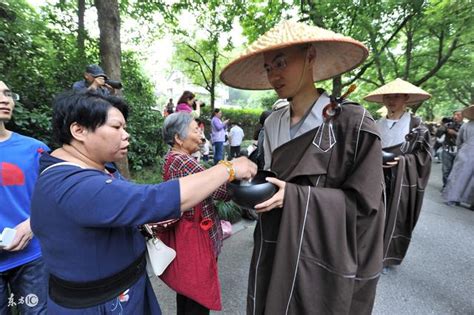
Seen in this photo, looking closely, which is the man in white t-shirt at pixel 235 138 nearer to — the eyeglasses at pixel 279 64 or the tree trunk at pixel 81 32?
the tree trunk at pixel 81 32

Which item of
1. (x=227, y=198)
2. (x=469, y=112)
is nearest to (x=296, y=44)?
(x=227, y=198)

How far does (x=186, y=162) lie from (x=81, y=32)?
559 cm

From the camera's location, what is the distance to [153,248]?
1572mm

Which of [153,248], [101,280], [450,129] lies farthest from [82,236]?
[450,129]

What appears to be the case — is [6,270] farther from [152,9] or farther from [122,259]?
[152,9]

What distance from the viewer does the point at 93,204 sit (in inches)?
37.6

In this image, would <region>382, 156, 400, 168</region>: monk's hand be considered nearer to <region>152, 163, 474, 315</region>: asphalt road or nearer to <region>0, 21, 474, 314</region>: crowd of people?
<region>0, 21, 474, 314</region>: crowd of people

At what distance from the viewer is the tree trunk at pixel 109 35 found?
327cm

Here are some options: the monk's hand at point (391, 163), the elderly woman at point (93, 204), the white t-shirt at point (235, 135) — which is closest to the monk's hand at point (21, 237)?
the elderly woman at point (93, 204)

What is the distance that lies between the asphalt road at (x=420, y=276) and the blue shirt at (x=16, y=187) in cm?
149

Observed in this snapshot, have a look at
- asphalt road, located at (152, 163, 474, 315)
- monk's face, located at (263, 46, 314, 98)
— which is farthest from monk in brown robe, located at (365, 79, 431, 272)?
monk's face, located at (263, 46, 314, 98)

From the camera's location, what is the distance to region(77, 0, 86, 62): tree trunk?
16.8 feet

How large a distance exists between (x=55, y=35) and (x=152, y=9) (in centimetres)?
215

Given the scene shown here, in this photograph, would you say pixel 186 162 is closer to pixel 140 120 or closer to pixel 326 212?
pixel 326 212
